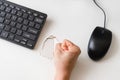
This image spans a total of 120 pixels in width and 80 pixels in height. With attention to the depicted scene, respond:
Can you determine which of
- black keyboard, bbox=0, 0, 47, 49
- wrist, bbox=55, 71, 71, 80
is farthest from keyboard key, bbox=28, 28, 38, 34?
wrist, bbox=55, 71, 71, 80

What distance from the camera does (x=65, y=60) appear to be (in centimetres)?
66

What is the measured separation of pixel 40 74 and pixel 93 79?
0.16m

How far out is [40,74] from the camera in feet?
2.19

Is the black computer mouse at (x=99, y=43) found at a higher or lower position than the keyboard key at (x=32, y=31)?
higher

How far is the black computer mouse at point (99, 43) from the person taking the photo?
2.26 ft

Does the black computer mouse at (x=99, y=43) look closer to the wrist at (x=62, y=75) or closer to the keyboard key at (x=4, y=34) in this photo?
the wrist at (x=62, y=75)

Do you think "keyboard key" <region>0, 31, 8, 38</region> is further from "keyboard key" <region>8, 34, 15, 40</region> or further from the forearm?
the forearm

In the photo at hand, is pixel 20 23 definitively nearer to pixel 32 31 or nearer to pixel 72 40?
pixel 32 31

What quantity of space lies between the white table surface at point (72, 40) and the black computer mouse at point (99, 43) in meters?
0.02

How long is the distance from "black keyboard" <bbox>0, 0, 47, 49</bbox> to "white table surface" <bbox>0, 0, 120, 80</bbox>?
0.07 feet

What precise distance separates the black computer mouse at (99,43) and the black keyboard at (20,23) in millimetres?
169

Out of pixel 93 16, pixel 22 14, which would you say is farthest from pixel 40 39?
pixel 93 16

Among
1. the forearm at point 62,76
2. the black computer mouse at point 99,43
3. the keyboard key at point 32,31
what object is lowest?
the forearm at point 62,76

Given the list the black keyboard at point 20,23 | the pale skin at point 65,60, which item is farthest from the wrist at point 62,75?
the black keyboard at point 20,23
